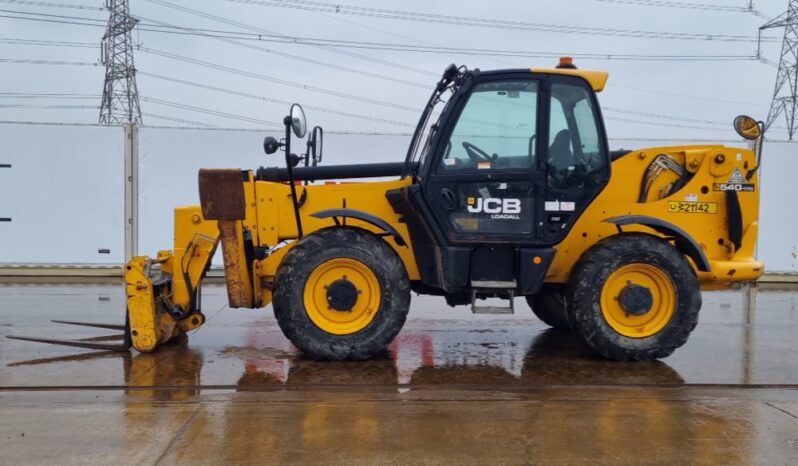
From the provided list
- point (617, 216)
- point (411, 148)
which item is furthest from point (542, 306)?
Result: point (411, 148)

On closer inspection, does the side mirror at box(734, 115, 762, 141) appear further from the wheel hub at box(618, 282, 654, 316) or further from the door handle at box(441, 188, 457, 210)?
the door handle at box(441, 188, 457, 210)

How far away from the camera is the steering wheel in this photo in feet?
20.1

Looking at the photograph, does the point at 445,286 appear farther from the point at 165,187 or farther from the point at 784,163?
the point at 784,163

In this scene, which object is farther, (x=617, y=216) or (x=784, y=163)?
(x=784, y=163)

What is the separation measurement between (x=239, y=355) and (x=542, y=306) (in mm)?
3080

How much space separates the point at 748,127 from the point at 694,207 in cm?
110

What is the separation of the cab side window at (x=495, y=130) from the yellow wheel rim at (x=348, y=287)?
1068mm

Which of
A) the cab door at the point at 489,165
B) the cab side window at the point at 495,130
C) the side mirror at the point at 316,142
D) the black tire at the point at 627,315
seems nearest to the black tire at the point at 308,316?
the cab door at the point at 489,165

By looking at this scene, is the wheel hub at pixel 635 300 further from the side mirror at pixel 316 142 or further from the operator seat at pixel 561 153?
the side mirror at pixel 316 142

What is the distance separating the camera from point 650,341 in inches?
241

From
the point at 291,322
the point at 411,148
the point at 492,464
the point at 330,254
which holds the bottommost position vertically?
the point at 492,464

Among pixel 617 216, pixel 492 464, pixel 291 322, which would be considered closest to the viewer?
pixel 492 464

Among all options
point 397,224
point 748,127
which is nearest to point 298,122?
point 397,224

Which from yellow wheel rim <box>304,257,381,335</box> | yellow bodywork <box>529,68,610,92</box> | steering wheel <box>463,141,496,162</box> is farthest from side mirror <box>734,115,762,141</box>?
yellow wheel rim <box>304,257,381,335</box>
